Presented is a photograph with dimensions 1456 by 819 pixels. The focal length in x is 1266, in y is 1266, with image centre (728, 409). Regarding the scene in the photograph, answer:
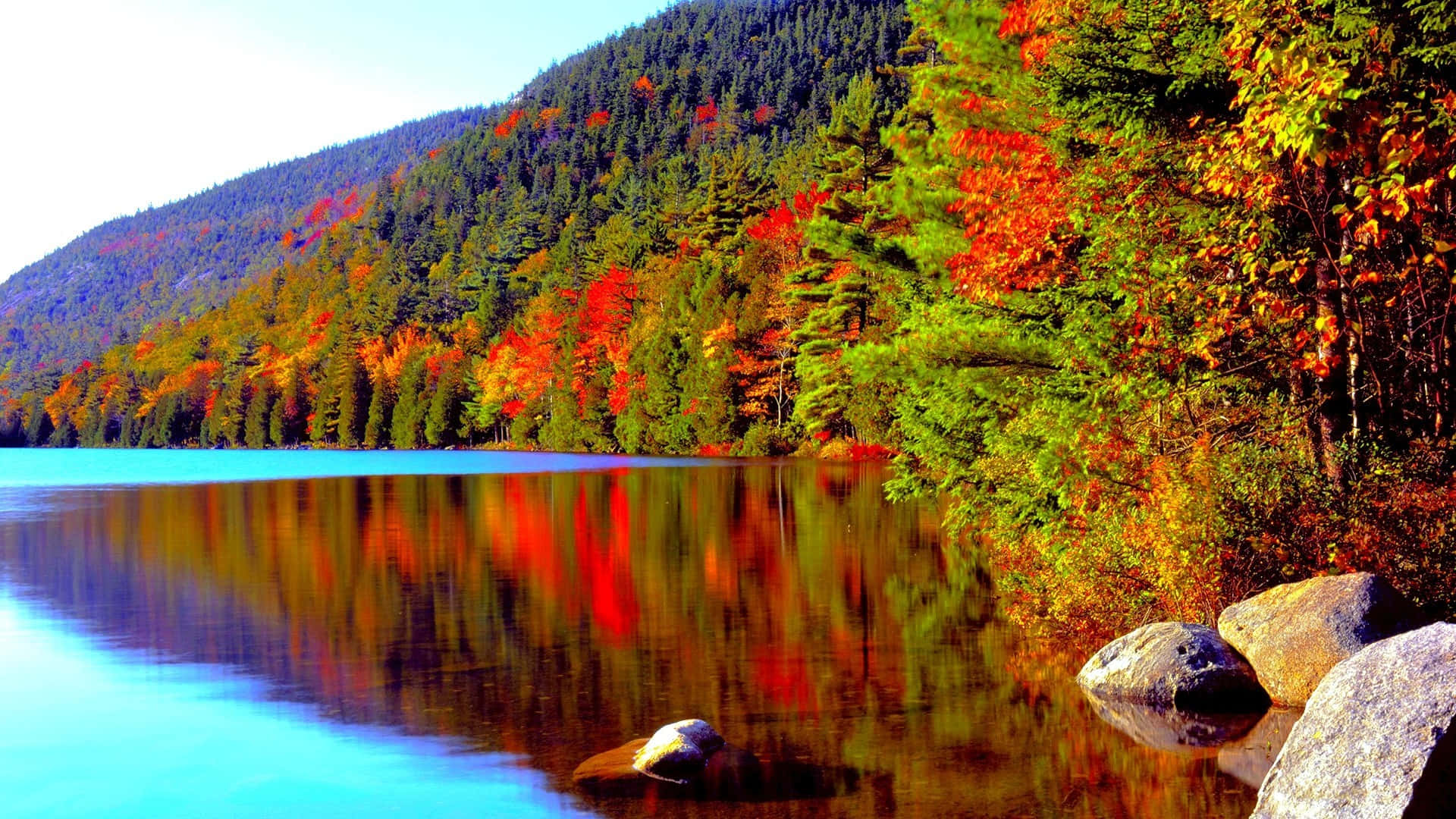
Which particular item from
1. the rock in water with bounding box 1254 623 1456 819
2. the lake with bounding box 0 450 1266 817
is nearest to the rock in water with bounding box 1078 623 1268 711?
the lake with bounding box 0 450 1266 817

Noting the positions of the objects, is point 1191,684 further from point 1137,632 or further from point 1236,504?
point 1236,504

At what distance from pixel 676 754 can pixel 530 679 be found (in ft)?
12.9

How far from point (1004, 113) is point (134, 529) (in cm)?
2383

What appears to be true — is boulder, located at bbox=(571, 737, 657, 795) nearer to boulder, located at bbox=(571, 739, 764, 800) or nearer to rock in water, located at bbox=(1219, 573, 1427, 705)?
boulder, located at bbox=(571, 739, 764, 800)

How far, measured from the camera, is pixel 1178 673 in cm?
1125

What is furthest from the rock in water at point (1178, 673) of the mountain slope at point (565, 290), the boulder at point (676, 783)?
the mountain slope at point (565, 290)

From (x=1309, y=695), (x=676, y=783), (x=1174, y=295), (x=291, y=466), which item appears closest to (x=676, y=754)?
(x=676, y=783)

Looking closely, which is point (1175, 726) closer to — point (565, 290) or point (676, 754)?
point (676, 754)

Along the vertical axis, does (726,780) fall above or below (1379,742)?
below

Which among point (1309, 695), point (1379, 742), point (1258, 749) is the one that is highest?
point (1379, 742)

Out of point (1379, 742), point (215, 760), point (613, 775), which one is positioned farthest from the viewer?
point (215, 760)

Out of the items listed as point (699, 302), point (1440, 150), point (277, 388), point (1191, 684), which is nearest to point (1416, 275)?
point (1440, 150)

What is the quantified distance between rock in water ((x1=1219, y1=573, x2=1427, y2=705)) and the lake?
116 cm

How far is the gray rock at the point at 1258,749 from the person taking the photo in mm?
9367
